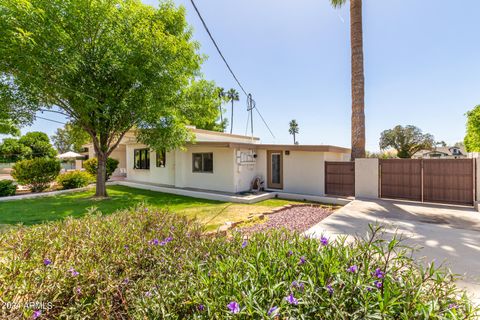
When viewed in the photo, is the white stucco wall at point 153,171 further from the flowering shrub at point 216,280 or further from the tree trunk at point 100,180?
the flowering shrub at point 216,280

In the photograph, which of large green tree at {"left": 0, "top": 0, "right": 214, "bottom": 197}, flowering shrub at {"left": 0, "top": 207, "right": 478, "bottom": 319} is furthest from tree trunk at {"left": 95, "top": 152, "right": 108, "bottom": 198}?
flowering shrub at {"left": 0, "top": 207, "right": 478, "bottom": 319}

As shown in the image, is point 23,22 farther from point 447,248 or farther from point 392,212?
point 392,212

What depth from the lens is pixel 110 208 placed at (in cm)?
952

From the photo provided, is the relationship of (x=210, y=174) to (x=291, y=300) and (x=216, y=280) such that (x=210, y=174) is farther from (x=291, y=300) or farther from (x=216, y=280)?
(x=291, y=300)

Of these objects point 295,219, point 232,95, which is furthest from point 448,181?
point 232,95

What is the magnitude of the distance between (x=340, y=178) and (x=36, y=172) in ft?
55.5

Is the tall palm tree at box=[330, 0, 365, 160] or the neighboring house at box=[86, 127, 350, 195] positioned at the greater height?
the tall palm tree at box=[330, 0, 365, 160]

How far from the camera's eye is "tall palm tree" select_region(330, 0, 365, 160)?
11.6 metres

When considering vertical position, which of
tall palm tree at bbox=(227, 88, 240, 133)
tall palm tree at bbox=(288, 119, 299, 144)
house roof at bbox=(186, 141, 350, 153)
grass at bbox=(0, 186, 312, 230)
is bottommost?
grass at bbox=(0, 186, 312, 230)

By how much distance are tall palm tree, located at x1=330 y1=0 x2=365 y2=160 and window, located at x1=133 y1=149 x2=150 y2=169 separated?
13711 mm

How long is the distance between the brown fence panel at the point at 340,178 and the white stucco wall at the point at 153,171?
983cm

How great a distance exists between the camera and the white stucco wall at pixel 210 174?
12.7 meters

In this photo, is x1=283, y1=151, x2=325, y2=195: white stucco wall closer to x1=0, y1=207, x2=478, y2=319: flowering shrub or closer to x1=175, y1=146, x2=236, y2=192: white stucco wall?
x1=175, y1=146, x2=236, y2=192: white stucco wall

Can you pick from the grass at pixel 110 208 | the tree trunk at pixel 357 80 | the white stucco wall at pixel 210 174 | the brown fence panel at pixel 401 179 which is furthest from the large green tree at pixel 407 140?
the grass at pixel 110 208
